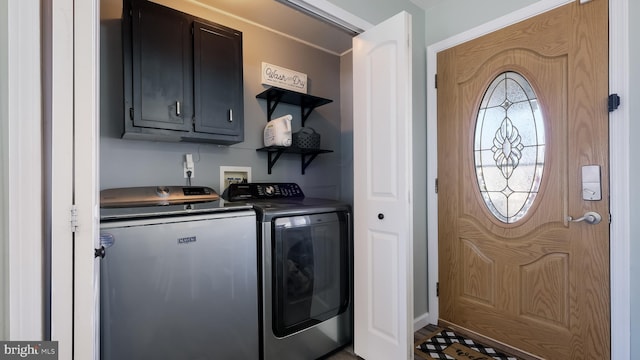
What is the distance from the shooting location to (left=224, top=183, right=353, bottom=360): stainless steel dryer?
148 cm

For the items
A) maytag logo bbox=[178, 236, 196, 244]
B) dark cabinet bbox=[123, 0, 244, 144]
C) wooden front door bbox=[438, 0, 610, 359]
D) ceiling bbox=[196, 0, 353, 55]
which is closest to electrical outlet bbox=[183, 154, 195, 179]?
dark cabinet bbox=[123, 0, 244, 144]

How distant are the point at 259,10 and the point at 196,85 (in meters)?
0.83

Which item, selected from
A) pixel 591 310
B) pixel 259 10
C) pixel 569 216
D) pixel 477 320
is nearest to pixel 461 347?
pixel 477 320

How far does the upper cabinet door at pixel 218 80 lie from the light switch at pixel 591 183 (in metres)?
2.08

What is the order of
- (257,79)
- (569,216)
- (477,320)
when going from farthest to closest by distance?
(257,79) → (477,320) → (569,216)

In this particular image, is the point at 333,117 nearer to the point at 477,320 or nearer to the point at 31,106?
the point at 477,320

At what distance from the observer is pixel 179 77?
167 centimetres

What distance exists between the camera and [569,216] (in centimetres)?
154

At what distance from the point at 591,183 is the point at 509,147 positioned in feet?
1.48

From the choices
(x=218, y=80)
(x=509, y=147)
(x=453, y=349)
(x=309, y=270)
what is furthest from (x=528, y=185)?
(x=218, y=80)

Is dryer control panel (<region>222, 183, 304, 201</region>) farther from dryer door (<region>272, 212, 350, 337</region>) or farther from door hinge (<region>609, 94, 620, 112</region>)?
door hinge (<region>609, 94, 620, 112</region>)

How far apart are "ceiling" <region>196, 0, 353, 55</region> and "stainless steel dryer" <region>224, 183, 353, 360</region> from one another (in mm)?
1256

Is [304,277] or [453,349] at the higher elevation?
[304,277]

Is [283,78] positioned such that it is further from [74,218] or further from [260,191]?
[74,218]
